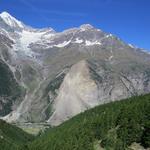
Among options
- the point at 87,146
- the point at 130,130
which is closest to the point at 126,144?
the point at 130,130

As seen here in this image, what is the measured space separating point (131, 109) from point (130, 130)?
2213 cm

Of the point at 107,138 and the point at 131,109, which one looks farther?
the point at 131,109

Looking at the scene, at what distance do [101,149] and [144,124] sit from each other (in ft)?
61.7

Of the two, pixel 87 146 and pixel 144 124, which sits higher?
pixel 144 124

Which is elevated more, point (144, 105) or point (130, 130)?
point (144, 105)

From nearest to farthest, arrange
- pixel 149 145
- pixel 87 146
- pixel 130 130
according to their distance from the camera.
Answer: pixel 149 145 → pixel 130 130 → pixel 87 146

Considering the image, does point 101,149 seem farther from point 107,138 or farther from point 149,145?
point 149,145

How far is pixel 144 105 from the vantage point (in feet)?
629

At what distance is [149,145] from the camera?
520ft

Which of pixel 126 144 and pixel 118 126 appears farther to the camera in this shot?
pixel 118 126

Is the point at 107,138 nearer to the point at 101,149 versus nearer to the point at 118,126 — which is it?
the point at 101,149

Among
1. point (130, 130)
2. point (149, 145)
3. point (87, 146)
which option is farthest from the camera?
point (87, 146)

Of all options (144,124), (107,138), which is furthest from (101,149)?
(144,124)

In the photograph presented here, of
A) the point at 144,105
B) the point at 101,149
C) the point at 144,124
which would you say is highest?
the point at 144,105
